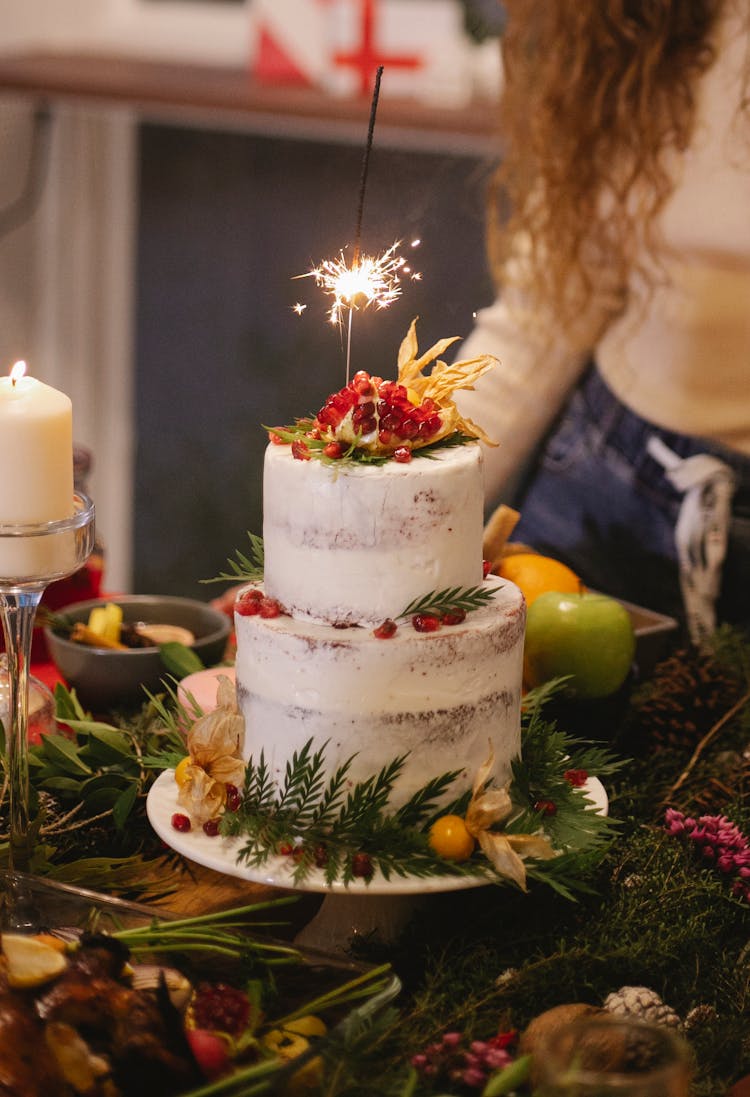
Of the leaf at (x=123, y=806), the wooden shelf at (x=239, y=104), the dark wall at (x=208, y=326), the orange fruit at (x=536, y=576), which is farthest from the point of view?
the dark wall at (x=208, y=326)

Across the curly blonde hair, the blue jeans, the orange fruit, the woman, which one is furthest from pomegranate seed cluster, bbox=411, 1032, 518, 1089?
the curly blonde hair

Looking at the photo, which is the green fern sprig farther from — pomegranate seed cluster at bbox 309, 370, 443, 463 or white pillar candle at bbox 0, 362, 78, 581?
white pillar candle at bbox 0, 362, 78, 581

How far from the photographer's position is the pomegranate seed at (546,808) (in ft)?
3.07

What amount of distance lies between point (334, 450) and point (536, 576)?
0.46 m

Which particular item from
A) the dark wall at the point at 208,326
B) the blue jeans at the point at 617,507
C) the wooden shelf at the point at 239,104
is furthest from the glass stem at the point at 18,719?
the wooden shelf at the point at 239,104

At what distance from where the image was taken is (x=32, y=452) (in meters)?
0.84

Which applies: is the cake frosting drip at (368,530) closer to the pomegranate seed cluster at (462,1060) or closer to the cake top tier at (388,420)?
the cake top tier at (388,420)

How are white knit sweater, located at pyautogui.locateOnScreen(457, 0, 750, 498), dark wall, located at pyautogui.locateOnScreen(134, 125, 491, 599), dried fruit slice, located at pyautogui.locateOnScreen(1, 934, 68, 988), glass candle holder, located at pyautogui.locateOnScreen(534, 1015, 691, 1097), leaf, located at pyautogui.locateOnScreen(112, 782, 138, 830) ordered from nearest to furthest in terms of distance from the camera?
glass candle holder, located at pyautogui.locateOnScreen(534, 1015, 691, 1097)
dried fruit slice, located at pyautogui.locateOnScreen(1, 934, 68, 988)
leaf, located at pyautogui.locateOnScreen(112, 782, 138, 830)
white knit sweater, located at pyautogui.locateOnScreen(457, 0, 750, 498)
dark wall, located at pyautogui.locateOnScreen(134, 125, 491, 599)

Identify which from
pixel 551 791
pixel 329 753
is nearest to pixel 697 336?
pixel 551 791

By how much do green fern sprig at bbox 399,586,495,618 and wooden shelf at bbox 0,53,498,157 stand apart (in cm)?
162

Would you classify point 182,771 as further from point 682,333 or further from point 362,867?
point 682,333

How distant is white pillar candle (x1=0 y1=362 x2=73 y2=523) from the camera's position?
0.84m

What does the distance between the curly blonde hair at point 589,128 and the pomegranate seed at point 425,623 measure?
3.35 feet

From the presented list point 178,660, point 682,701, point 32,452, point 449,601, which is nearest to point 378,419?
point 449,601
